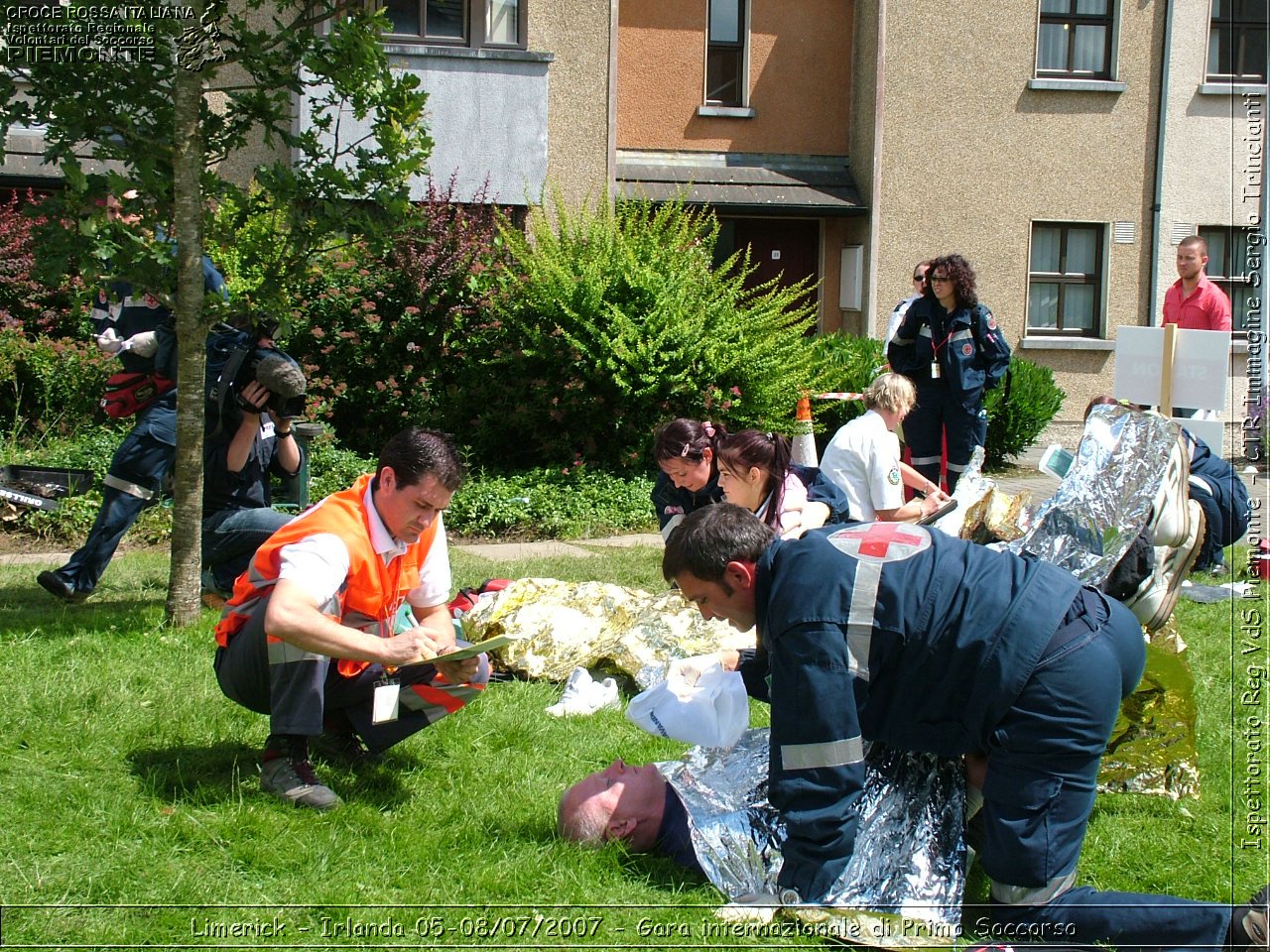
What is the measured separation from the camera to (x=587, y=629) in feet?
19.6

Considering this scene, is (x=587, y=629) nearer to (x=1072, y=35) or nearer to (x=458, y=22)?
(x=458, y=22)

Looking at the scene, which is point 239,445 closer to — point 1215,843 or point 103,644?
point 103,644

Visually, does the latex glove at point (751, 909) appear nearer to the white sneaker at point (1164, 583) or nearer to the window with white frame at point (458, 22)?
the white sneaker at point (1164, 583)

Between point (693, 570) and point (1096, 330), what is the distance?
1567cm

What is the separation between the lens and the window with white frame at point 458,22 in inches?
577

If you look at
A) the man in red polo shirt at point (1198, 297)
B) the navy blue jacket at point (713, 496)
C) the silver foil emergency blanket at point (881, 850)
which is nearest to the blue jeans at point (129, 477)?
the navy blue jacket at point (713, 496)

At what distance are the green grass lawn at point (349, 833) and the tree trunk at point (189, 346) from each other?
0.60 meters

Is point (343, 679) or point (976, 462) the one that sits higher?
point (976, 462)

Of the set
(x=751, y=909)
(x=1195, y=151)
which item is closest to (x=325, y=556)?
(x=751, y=909)

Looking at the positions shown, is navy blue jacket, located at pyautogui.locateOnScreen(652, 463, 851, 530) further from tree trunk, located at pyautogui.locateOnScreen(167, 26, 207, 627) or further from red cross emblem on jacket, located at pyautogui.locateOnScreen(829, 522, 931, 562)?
red cross emblem on jacket, located at pyautogui.locateOnScreen(829, 522, 931, 562)

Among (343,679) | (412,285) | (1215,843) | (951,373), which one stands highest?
(412,285)

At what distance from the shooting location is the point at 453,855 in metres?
3.86

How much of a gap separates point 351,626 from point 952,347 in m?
5.56

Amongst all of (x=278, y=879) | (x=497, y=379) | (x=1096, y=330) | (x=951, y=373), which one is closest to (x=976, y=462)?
(x=951, y=373)
